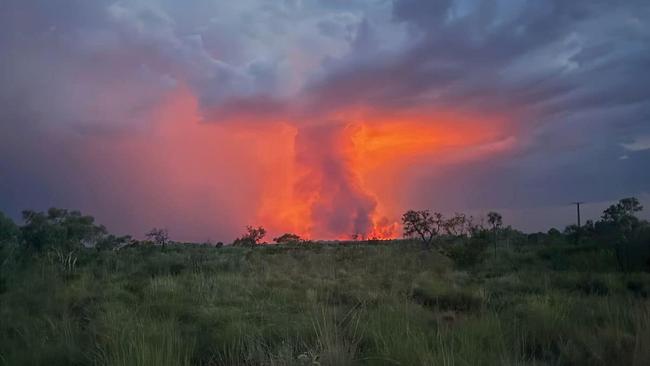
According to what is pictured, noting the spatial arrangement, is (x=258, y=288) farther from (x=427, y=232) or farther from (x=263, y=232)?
(x=263, y=232)

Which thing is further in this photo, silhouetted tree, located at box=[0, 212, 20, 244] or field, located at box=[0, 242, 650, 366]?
silhouetted tree, located at box=[0, 212, 20, 244]

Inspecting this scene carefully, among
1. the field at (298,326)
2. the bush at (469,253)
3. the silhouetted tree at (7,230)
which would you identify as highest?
the silhouetted tree at (7,230)

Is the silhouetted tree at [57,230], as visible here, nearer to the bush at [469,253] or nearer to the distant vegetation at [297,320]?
the distant vegetation at [297,320]

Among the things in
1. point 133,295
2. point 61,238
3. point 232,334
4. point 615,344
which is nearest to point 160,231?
point 61,238


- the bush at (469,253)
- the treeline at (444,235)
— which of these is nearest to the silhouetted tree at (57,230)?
the treeline at (444,235)

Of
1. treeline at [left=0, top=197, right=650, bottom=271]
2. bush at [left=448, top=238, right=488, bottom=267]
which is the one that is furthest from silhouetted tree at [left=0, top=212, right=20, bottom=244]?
bush at [left=448, top=238, right=488, bottom=267]

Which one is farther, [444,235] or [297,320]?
[444,235]

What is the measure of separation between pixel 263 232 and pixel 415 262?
50.0m

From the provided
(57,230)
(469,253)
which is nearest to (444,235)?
(469,253)

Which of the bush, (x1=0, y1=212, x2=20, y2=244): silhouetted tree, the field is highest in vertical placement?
(x1=0, y1=212, x2=20, y2=244): silhouetted tree

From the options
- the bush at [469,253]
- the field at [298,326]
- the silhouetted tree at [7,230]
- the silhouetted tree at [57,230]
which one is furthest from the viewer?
the bush at [469,253]

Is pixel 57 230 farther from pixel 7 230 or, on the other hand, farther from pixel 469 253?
pixel 469 253

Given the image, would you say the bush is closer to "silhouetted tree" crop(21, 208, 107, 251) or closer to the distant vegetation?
the distant vegetation

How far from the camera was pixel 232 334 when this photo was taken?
27.9 ft
